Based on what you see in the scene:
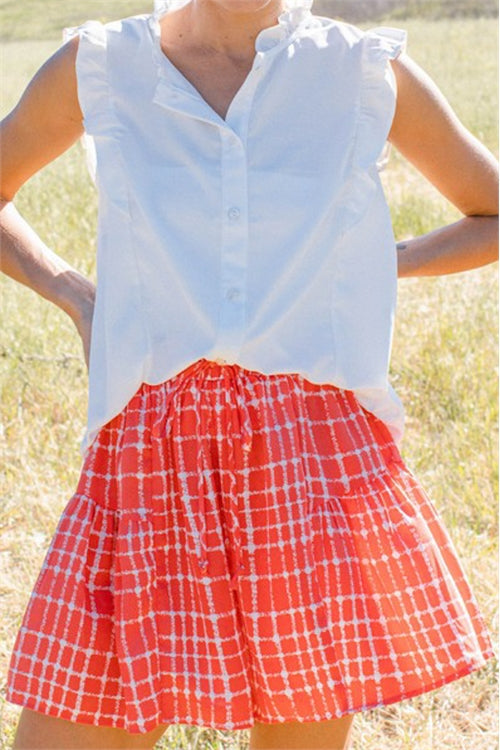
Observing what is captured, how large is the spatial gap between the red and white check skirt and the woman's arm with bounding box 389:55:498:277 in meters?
0.35

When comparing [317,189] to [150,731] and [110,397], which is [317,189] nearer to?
[110,397]

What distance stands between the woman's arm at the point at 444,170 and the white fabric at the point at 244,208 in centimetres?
6

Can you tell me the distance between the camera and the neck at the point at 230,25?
145cm

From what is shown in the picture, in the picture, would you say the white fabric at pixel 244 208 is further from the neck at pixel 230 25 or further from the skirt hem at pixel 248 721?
the skirt hem at pixel 248 721

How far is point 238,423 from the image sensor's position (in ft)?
4.66

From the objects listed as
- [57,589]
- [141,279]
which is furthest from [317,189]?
[57,589]

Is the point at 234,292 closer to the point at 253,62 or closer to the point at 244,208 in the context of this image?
the point at 244,208

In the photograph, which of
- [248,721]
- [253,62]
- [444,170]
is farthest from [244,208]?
[248,721]

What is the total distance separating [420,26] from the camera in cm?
1847

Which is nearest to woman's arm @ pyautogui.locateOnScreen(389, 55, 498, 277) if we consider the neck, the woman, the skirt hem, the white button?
the woman

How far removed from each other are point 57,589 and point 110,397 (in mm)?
227

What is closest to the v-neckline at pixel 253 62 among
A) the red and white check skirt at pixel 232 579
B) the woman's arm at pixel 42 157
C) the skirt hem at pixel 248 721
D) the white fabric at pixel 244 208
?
the white fabric at pixel 244 208

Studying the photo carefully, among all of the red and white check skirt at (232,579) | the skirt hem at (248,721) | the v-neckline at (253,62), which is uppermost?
the v-neckline at (253,62)

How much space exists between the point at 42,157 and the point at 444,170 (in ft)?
1.73
